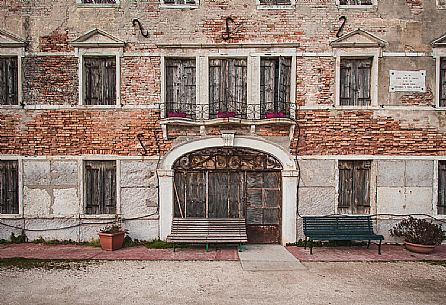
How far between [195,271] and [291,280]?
2094 mm

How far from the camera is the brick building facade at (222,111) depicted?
34.2ft

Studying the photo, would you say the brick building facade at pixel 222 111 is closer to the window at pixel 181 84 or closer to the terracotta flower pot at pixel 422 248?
the window at pixel 181 84

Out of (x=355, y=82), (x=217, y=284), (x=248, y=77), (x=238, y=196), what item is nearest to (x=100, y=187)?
(x=238, y=196)

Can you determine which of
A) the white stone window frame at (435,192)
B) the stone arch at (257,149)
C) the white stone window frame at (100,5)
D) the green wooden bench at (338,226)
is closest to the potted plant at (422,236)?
the white stone window frame at (435,192)

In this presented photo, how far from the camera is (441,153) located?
10484 mm

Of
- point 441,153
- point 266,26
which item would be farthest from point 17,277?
point 441,153

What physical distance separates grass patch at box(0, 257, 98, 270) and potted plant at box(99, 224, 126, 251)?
38.2 inches

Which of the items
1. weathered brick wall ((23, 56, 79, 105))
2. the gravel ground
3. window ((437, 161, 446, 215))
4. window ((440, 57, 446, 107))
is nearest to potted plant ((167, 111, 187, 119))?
weathered brick wall ((23, 56, 79, 105))

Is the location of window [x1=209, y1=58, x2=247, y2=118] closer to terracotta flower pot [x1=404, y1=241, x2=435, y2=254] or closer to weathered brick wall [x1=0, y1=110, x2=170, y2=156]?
weathered brick wall [x1=0, y1=110, x2=170, y2=156]

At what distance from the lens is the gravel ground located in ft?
22.2

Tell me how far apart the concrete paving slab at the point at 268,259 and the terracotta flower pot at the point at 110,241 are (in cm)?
329

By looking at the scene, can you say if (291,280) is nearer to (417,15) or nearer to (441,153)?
(441,153)

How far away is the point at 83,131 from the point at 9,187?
8.79 feet

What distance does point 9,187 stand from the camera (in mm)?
10680
